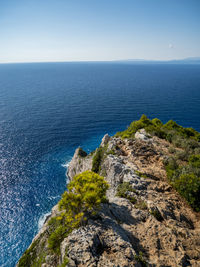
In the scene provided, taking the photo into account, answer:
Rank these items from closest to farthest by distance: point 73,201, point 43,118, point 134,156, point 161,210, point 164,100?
point 73,201, point 161,210, point 134,156, point 43,118, point 164,100

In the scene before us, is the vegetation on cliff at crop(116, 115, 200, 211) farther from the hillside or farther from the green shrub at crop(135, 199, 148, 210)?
the green shrub at crop(135, 199, 148, 210)

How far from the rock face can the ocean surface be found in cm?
2702

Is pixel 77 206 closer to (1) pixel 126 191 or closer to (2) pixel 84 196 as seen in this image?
(2) pixel 84 196

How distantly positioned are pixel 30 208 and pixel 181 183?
1533 inches

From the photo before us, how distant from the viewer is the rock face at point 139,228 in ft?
43.2

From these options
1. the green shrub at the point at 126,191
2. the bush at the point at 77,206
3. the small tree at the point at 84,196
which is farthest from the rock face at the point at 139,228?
the small tree at the point at 84,196

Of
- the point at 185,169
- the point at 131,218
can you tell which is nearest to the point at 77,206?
the point at 131,218

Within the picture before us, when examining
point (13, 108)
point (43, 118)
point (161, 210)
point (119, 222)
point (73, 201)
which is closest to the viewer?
point (73, 201)

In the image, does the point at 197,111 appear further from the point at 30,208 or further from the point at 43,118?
the point at 30,208

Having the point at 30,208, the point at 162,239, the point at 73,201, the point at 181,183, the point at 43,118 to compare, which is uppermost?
the point at 73,201

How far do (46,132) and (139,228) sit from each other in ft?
226

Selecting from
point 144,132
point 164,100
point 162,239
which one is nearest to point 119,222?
point 162,239

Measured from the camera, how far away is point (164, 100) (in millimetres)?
119750

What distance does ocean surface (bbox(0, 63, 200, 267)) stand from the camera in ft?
133
